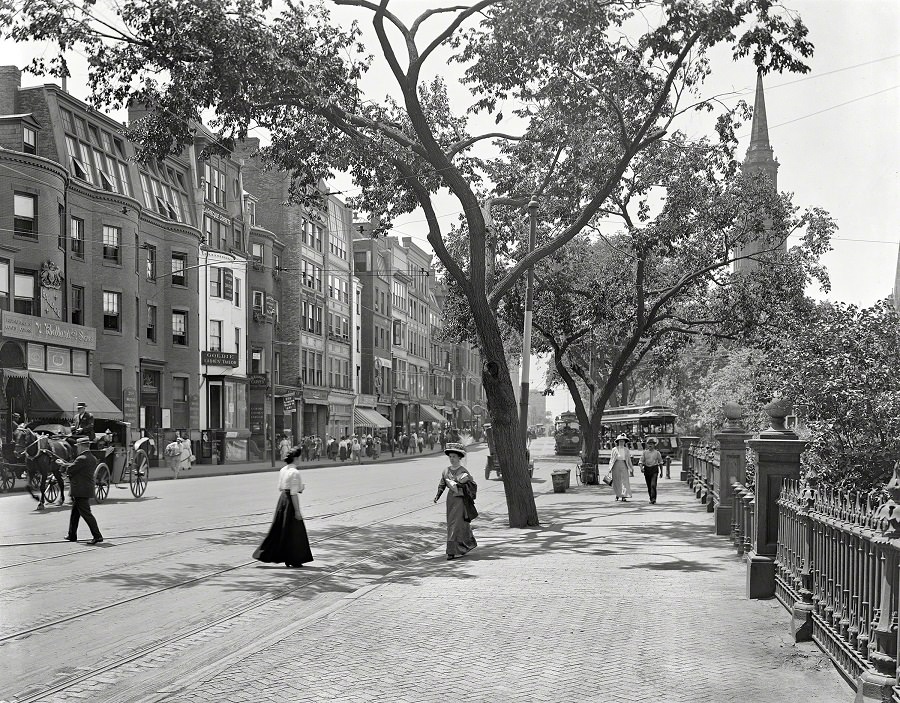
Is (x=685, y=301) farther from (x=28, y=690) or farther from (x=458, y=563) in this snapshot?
(x=28, y=690)

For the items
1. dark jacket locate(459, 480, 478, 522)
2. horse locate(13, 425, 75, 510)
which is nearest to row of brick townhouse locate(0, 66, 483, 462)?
horse locate(13, 425, 75, 510)

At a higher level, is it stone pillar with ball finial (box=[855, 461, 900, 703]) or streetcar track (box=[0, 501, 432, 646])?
stone pillar with ball finial (box=[855, 461, 900, 703])

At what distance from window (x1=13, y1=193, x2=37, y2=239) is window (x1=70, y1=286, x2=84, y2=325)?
3.80 meters

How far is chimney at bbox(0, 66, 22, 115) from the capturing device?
34969 millimetres

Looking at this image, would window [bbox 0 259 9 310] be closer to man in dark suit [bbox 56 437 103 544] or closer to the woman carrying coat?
man in dark suit [bbox 56 437 103 544]

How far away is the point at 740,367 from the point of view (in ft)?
157

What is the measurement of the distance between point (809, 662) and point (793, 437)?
2.70m

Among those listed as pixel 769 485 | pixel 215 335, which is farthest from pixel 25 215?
pixel 769 485

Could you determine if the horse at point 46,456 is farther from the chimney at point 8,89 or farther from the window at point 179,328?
the window at point 179,328

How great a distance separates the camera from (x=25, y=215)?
1292 inches

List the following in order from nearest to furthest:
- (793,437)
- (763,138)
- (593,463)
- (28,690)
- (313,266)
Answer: (28,690) → (793,437) → (593,463) → (313,266) → (763,138)

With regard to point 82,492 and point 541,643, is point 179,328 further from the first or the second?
point 541,643

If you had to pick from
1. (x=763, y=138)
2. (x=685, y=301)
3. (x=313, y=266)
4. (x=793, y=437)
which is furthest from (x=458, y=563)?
(x=763, y=138)

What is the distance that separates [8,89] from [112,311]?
8991 mm
